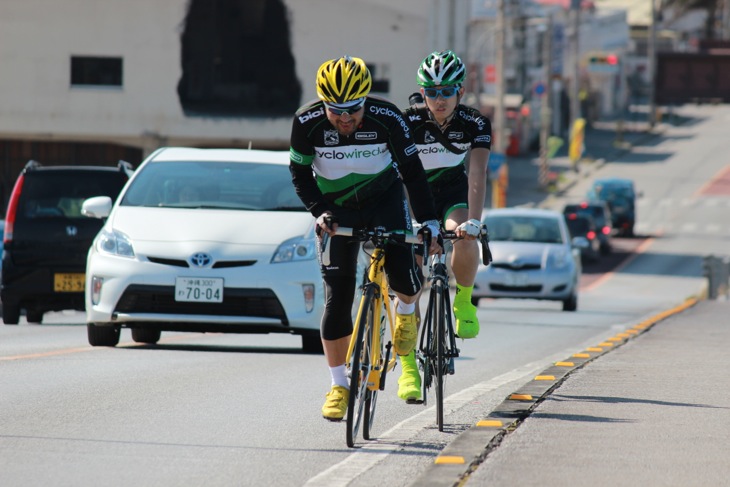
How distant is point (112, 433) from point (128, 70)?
41.3 metres

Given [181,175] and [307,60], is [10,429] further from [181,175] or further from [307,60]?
[307,60]

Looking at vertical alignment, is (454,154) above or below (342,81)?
below

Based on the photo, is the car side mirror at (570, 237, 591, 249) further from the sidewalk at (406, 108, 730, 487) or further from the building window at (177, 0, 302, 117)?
the building window at (177, 0, 302, 117)

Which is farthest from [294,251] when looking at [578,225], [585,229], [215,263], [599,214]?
[599,214]

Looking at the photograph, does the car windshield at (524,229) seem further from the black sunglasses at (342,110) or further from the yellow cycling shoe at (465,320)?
the black sunglasses at (342,110)

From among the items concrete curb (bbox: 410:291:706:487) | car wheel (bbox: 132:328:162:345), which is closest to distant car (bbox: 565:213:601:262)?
car wheel (bbox: 132:328:162:345)

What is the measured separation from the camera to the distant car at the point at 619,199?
5897 cm

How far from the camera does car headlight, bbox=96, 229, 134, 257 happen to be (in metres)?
12.0

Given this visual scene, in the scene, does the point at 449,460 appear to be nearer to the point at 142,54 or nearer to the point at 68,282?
the point at 68,282

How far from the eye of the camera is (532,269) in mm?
23922

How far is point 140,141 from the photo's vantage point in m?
49.1

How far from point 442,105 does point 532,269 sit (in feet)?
50.9

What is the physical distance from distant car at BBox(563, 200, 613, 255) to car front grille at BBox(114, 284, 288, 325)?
38.8m

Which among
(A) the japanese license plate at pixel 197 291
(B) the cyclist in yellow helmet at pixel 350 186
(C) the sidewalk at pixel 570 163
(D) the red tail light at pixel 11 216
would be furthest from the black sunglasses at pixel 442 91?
(C) the sidewalk at pixel 570 163
